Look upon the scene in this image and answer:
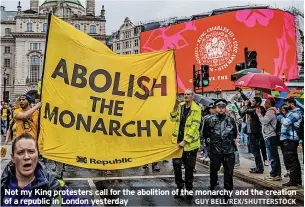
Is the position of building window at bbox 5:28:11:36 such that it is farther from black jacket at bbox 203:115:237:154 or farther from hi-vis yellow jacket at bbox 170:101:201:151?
black jacket at bbox 203:115:237:154

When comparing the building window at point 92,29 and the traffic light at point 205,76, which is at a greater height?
the building window at point 92,29

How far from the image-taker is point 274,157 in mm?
8234

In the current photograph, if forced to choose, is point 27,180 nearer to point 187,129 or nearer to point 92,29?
point 187,129

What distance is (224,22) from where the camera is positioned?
45.6m

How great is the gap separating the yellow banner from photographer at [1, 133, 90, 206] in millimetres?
2491

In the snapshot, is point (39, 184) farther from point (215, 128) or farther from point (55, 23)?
point (215, 128)

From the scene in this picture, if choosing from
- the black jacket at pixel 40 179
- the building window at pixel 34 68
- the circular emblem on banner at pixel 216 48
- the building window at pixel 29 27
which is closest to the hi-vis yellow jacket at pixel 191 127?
the black jacket at pixel 40 179

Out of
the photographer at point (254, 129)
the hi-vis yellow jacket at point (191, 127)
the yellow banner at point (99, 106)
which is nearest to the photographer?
the yellow banner at point (99, 106)

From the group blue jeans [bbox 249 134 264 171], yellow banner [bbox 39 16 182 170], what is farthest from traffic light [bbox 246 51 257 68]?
yellow banner [bbox 39 16 182 170]

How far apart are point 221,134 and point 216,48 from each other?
3905 centimetres

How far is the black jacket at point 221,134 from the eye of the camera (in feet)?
21.4

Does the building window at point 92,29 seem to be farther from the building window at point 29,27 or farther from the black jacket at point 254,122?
the black jacket at point 254,122

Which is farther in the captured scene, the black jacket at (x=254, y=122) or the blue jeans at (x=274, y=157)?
the black jacket at (x=254, y=122)

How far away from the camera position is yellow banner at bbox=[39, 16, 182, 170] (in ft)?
17.7
